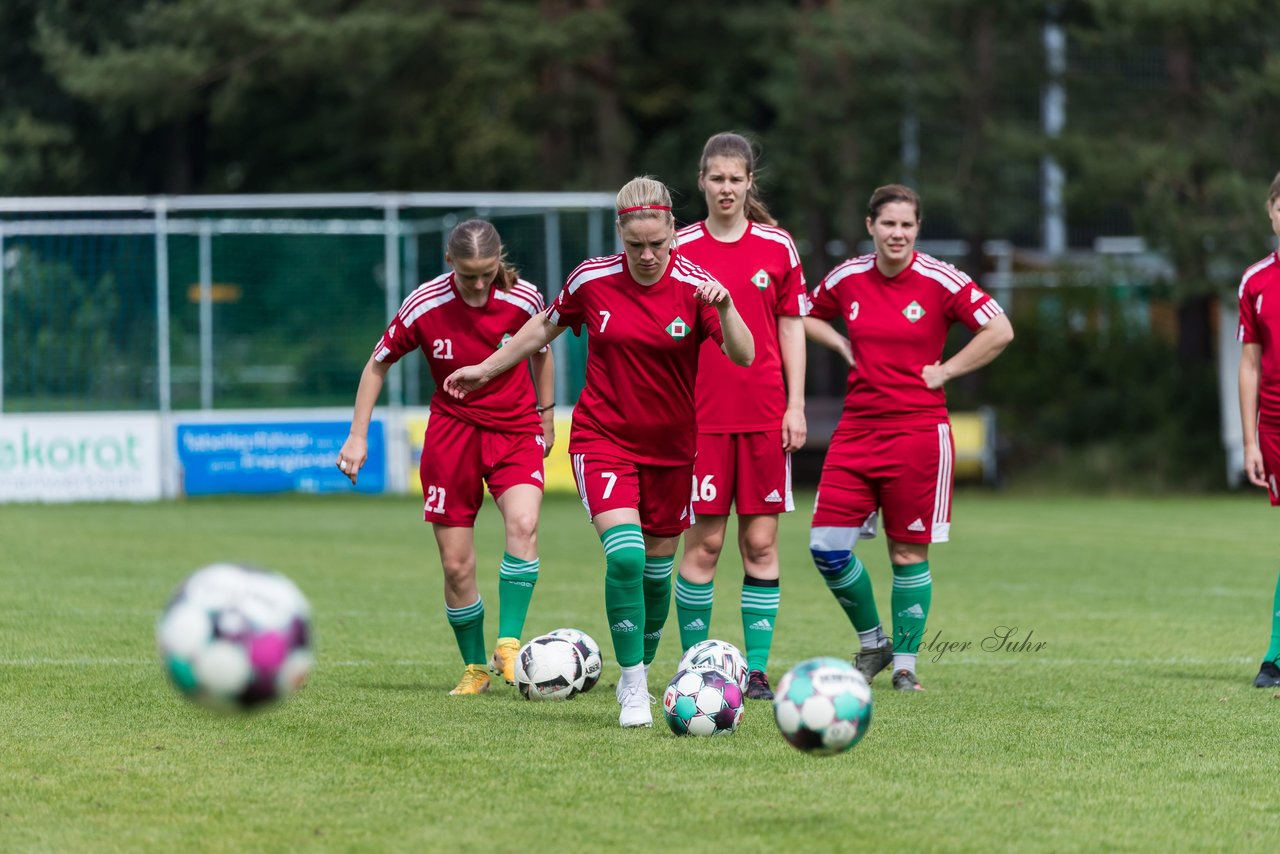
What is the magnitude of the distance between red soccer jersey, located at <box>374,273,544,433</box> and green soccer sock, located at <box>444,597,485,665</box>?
2.49 ft

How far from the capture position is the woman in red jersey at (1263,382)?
771cm

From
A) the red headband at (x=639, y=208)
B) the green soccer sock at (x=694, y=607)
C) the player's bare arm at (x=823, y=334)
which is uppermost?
the red headband at (x=639, y=208)

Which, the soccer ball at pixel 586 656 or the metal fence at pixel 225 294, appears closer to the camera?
the soccer ball at pixel 586 656

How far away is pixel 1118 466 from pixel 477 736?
756 inches

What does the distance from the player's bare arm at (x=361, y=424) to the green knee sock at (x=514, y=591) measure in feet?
2.48

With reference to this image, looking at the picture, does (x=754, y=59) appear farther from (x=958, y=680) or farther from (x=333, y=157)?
(x=958, y=680)

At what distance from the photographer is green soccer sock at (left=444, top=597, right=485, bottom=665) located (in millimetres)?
7453

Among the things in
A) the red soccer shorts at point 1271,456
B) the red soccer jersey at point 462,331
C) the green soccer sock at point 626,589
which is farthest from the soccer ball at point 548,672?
the red soccer shorts at point 1271,456

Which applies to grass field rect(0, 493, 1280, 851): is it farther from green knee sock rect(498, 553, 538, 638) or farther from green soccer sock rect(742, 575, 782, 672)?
green soccer sock rect(742, 575, 782, 672)

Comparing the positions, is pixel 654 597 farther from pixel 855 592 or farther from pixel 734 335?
pixel 734 335

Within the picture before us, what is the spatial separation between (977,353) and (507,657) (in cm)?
230

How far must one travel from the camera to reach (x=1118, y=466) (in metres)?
Answer: 24.1

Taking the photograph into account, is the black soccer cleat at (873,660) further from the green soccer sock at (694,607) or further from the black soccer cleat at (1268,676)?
the black soccer cleat at (1268,676)

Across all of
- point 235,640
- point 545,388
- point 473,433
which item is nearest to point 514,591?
point 473,433
